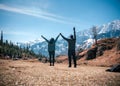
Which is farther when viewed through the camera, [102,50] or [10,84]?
[102,50]

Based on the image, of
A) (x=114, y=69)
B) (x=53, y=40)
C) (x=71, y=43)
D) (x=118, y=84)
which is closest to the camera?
(x=118, y=84)

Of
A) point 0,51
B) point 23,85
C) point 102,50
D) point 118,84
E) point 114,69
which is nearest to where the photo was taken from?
point 23,85

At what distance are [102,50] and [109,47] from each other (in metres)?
2.29

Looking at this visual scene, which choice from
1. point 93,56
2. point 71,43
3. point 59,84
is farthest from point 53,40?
point 93,56

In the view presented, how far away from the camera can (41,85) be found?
830cm

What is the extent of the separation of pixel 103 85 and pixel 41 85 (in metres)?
2.62

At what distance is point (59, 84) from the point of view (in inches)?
339

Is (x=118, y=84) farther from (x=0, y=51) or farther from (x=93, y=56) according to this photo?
(x=0, y=51)

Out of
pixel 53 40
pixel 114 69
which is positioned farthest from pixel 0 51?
pixel 114 69

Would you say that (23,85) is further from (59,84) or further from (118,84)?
(118,84)

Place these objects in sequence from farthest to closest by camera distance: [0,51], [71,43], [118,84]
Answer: [0,51], [71,43], [118,84]

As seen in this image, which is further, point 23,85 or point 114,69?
point 114,69

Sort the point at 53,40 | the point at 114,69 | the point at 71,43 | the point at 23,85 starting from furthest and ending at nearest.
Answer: the point at 53,40, the point at 71,43, the point at 114,69, the point at 23,85

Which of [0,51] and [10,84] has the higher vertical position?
[0,51]
